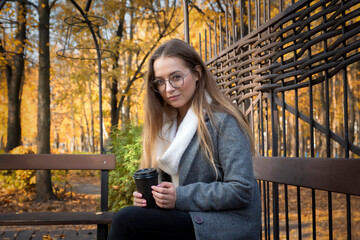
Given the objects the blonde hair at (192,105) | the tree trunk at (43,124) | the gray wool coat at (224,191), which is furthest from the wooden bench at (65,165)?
the tree trunk at (43,124)

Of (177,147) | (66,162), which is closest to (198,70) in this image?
(177,147)

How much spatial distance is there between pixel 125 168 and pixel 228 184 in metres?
3.71

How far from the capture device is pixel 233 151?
1.67 metres

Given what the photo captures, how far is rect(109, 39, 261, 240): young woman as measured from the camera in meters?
1.62

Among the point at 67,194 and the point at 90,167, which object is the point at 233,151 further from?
the point at 67,194

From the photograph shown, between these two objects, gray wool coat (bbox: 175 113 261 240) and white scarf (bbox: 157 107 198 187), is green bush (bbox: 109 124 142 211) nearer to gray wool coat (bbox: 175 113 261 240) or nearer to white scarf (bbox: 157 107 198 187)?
white scarf (bbox: 157 107 198 187)

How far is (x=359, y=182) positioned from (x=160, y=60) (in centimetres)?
117

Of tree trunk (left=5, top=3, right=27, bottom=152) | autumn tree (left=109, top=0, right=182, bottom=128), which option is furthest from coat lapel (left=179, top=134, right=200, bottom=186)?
tree trunk (left=5, top=3, right=27, bottom=152)

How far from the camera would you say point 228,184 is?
1637 millimetres

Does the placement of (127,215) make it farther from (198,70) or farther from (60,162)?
(60,162)

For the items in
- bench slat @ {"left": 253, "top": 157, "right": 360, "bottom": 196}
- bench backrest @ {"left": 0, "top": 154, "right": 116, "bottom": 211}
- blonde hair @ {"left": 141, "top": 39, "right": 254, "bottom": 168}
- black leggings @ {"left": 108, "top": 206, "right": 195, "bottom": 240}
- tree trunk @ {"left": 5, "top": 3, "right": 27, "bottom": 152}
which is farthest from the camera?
tree trunk @ {"left": 5, "top": 3, "right": 27, "bottom": 152}

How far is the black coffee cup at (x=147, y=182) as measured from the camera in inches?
64.9

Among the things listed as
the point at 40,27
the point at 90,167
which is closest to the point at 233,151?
the point at 90,167

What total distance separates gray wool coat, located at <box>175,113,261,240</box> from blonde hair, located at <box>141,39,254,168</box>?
0.16 ft
